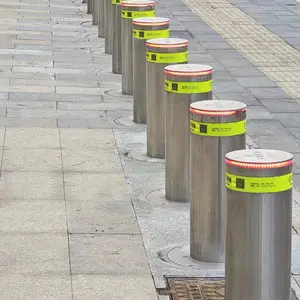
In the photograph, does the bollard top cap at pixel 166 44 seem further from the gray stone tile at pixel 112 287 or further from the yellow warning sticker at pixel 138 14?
the gray stone tile at pixel 112 287

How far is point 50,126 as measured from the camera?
1099 cm

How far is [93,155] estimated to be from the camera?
9812mm

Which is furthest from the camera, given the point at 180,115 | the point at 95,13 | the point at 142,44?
the point at 95,13

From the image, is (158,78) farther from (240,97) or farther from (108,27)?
(108,27)

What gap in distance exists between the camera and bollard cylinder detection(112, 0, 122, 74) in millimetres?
13633

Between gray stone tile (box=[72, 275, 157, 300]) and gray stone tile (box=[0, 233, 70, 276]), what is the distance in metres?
0.20

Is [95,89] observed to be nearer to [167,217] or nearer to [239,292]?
[167,217]

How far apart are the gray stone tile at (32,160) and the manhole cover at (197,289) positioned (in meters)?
2.87

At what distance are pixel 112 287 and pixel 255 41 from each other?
10651 millimetres

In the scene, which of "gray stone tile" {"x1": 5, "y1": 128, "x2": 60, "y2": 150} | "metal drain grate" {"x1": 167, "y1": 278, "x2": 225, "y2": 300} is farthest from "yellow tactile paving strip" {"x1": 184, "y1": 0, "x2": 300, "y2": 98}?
"metal drain grate" {"x1": 167, "y1": 278, "x2": 225, "y2": 300}

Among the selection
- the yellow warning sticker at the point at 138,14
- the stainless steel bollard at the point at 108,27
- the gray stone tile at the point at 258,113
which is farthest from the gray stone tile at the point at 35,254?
the stainless steel bollard at the point at 108,27

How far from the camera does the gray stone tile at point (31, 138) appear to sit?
→ 33.2 ft

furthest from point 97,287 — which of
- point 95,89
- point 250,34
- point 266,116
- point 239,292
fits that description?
point 250,34

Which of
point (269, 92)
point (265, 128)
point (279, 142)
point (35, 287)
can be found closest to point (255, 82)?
point (269, 92)
